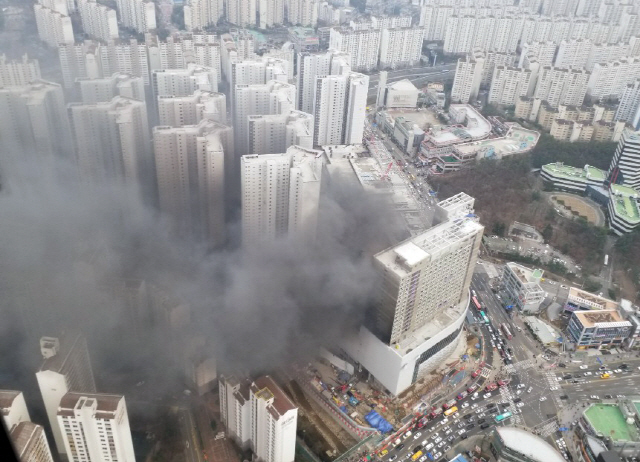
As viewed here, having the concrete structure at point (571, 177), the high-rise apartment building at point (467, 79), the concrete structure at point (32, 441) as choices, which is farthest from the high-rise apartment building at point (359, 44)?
the concrete structure at point (32, 441)

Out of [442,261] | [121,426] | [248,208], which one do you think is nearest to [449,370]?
[442,261]

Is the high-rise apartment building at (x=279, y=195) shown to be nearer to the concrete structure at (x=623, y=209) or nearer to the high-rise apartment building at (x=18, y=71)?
the high-rise apartment building at (x=18, y=71)

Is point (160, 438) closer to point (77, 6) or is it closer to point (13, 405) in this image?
point (13, 405)

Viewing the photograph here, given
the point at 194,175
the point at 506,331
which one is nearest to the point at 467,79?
the point at 506,331

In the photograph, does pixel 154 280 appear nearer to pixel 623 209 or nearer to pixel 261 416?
pixel 261 416

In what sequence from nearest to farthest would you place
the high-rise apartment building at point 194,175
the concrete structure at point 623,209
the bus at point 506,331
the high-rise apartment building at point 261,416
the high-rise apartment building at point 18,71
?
the high-rise apartment building at point 261,416, the high-rise apartment building at point 18,71, the bus at point 506,331, the high-rise apartment building at point 194,175, the concrete structure at point 623,209
